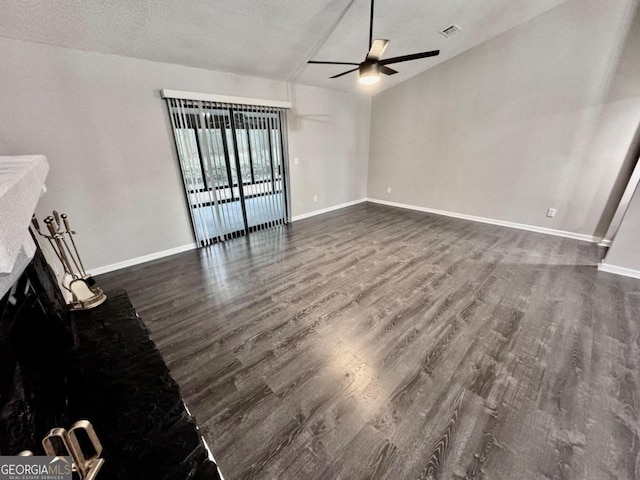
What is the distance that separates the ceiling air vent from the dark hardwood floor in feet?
10.2

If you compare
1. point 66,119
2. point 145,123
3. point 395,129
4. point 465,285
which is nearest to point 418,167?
point 395,129

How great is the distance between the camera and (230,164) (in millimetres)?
3744

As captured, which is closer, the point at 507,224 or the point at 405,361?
the point at 405,361

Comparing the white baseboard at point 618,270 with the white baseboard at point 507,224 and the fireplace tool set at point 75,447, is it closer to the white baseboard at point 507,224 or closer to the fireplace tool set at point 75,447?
the white baseboard at point 507,224

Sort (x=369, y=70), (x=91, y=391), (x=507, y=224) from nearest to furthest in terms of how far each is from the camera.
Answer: (x=91, y=391) < (x=369, y=70) < (x=507, y=224)

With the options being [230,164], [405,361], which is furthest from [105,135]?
[405,361]

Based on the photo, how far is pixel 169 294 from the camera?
2584mm

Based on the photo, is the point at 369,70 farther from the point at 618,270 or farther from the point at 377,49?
the point at 618,270

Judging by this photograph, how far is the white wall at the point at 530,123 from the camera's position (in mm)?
3285

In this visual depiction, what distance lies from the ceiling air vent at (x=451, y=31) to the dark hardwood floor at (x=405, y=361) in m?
3.10

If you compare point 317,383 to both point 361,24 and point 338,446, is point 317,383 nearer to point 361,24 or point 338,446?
point 338,446

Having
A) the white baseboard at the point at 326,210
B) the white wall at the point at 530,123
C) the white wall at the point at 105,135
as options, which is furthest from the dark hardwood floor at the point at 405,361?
the white baseboard at the point at 326,210

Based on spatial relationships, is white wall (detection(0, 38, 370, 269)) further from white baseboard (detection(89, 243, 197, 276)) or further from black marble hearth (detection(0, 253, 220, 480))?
black marble hearth (detection(0, 253, 220, 480))

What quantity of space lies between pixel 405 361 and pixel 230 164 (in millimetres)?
3465
